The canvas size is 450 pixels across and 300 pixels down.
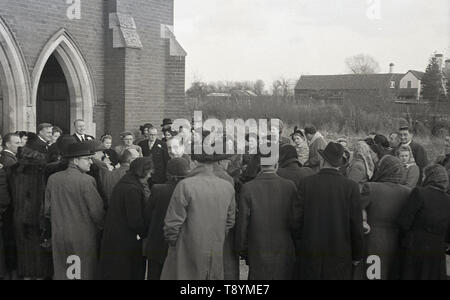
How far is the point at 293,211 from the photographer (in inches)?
190

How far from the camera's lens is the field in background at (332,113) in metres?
27.5

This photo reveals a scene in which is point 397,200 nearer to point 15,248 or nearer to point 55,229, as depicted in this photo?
point 55,229

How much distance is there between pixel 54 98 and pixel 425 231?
36.9 feet

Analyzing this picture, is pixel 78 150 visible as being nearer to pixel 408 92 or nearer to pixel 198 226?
pixel 198 226

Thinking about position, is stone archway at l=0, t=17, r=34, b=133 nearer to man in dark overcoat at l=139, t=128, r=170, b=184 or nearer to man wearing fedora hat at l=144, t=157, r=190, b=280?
man in dark overcoat at l=139, t=128, r=170, b=184

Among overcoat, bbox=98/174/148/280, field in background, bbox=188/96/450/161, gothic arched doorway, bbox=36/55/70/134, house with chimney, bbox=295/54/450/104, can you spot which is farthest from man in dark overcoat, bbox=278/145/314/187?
house with chimney, bbox=295/54/450/104

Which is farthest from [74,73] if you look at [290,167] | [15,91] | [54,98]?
[290,167]

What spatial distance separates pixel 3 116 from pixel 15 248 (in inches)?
242

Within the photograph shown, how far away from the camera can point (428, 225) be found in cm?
497

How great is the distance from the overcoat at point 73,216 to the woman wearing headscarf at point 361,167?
279cm

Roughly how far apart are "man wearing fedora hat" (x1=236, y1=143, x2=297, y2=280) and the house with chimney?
28425 millimetres

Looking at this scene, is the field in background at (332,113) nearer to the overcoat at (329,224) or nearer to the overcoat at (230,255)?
the overcoat at (230,255)

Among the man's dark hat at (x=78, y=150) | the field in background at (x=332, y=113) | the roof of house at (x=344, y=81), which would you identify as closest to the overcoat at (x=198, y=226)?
the man's dark hat at (x=78, y=150)
